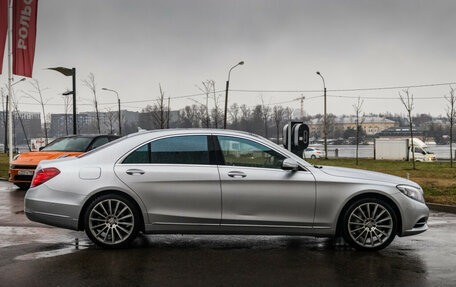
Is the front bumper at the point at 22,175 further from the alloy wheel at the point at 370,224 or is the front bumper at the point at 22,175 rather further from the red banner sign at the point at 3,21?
the alloy wheel at the point at 370,224

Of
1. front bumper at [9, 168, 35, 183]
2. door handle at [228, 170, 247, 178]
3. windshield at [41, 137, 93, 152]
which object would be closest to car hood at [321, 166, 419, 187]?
door handle at [228, 170, 247, 178]

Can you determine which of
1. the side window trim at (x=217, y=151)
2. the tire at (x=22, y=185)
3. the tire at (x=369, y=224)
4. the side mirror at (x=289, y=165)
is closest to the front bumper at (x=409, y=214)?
the tire at (x=369, y=224)

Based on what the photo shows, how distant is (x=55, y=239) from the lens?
6816 millimetres

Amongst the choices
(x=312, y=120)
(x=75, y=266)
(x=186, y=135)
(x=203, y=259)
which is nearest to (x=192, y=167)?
(x=186, y=135)

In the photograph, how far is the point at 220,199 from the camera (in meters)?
6.09

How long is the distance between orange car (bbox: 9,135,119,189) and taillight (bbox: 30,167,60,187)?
22.1ft

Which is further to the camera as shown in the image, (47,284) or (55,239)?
(55,239)

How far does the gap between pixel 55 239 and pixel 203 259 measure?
94.1 inches

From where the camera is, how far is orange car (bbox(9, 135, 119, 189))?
13.2m

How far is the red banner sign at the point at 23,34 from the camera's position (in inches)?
748

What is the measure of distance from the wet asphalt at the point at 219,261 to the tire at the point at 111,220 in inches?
6.0

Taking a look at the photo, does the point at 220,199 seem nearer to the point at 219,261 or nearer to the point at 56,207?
the point at 219,261

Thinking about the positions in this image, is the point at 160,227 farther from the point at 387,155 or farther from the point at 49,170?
the point at 387,155

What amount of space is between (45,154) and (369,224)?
9781 mm
